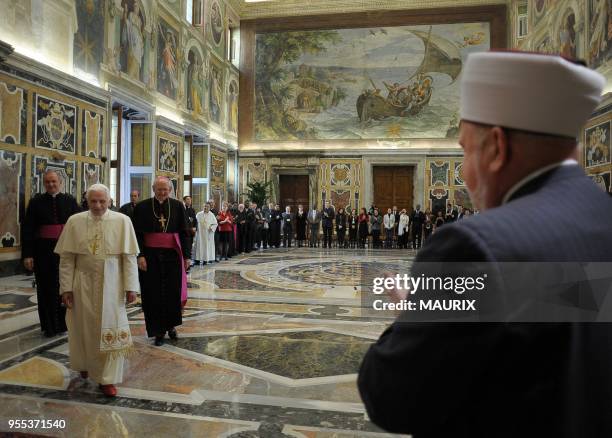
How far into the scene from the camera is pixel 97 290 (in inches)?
152

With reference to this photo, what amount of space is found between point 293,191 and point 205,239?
1067cm

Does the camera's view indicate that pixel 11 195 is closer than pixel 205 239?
Yes

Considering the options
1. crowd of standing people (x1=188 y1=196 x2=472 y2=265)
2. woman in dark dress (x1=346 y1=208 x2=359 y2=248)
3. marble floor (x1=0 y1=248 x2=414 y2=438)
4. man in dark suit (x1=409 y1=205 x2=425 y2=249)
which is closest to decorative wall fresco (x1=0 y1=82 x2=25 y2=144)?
marble floor (x1=0 y1=248 x2=414 y2=438)

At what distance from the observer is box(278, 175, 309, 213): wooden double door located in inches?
890

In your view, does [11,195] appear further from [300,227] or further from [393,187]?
[393,187]

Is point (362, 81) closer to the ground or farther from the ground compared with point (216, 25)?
closer to the ground

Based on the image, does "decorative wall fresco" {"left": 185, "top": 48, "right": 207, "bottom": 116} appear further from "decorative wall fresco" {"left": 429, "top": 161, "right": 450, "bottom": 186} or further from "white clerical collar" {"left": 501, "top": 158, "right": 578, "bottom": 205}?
"white clerical collar" {"left": 501, "top": 158, "right": 578, "bottom": 205}

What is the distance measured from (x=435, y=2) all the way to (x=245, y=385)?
21.5 meters

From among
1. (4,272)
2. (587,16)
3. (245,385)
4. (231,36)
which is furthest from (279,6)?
(245,385)

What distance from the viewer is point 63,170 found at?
33.5ft

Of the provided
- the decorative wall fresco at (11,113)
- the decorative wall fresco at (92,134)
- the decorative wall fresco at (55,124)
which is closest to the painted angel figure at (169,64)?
the decorative wall fresco at (92,134)

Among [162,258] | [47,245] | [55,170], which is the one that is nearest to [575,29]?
[162,258]

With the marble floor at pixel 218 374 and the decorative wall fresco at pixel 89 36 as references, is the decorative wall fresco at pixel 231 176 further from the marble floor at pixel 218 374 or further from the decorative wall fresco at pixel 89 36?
the marble floor at pixel 218 374

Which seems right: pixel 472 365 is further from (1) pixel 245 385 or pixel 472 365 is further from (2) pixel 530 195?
(1) pixel 245 385
